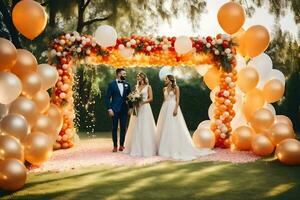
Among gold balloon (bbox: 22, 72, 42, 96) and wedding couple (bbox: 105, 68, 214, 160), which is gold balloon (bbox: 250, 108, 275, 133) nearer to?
wedding couple (bbox: 105, 68, 214, 160)

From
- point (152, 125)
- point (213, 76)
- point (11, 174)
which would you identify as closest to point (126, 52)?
point (152, 125)

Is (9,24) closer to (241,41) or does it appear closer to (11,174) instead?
(241,41)

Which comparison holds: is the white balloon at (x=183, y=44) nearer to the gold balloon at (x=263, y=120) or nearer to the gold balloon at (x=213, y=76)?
the gold balloon at (x=213, y=76)

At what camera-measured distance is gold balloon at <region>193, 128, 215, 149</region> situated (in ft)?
36.8

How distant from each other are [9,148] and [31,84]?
5.10 ft

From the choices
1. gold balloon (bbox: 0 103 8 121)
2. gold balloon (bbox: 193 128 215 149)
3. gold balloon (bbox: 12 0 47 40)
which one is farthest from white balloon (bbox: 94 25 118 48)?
gold balloon (bbox: 0 103 8 121)

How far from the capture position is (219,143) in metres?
11.9

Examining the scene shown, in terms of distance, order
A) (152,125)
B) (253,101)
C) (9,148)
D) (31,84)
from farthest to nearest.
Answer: (253,101), (152,125), (31,84), (9,148)

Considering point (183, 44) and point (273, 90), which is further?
point (183, 44)

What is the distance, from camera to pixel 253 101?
444 inches

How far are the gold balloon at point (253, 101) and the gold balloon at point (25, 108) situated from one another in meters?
5.46

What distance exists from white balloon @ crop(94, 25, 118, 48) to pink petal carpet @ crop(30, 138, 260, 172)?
2705 mm

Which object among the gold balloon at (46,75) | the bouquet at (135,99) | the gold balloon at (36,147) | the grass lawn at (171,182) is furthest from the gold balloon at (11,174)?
the bouquet at (135,99)

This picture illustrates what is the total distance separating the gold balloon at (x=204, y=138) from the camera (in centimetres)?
1122
